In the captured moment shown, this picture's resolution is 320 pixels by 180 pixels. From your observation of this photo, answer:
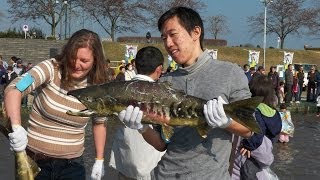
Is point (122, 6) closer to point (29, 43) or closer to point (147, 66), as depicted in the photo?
point (29, 43)

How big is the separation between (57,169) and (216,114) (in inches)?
67.9

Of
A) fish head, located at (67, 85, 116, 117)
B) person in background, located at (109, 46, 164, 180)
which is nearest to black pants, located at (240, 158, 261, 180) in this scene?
person in background, located at (109, 46, 164, 180)

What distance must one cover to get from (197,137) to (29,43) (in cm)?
3339

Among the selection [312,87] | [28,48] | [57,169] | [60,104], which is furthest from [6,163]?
[28,48]

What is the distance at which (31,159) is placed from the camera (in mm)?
3773

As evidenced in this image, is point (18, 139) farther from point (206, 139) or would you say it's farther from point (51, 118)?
point (206, 139)

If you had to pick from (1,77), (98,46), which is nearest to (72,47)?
(98,46)

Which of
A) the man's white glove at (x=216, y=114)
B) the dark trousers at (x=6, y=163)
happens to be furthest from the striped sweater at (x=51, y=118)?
the dark trousers at (x=6, y=163)

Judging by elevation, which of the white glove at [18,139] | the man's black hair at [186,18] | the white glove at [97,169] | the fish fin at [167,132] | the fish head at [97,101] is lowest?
the white glove at [97,169]

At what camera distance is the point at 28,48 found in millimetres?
34719

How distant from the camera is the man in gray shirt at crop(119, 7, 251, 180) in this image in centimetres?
301

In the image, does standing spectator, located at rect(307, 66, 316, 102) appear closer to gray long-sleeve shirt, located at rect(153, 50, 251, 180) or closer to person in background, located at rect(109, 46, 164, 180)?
person in background, located at rect(109, 46, 164, 180)

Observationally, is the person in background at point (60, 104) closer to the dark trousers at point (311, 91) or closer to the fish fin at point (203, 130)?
the fish fin at point (203, 130)

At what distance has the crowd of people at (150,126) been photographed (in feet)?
9.93
